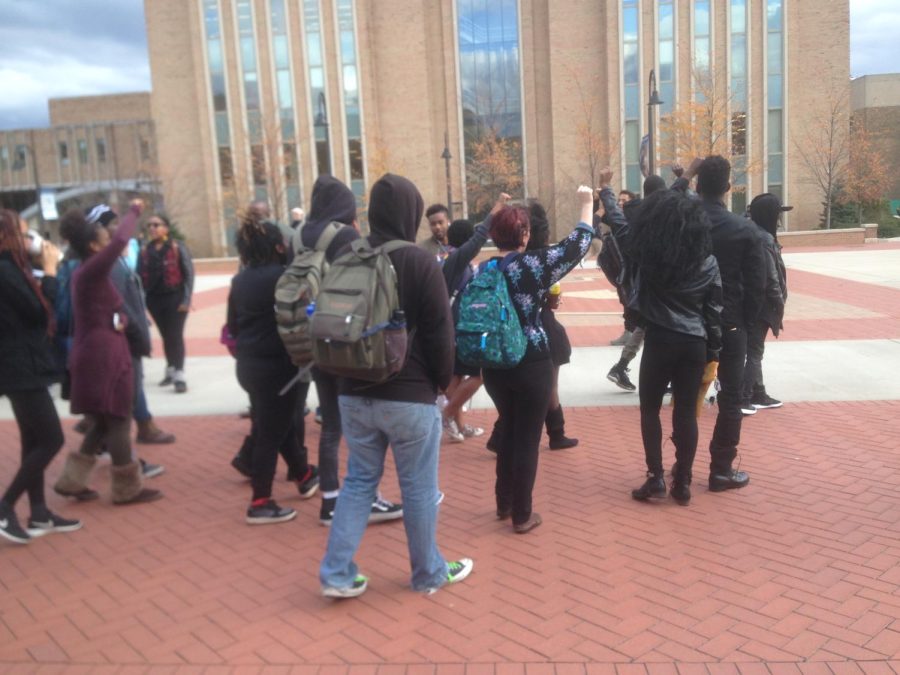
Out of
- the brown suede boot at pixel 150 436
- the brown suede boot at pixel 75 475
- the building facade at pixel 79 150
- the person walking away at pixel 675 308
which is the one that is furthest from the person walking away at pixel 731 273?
the building facade at pixel 79 150

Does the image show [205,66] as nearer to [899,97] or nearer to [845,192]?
[845,192]

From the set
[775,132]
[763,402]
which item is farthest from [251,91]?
[763,402]

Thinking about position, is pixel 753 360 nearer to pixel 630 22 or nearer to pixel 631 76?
pixel 631 76

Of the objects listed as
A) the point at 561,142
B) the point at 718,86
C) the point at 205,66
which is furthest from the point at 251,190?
the point at 718,86

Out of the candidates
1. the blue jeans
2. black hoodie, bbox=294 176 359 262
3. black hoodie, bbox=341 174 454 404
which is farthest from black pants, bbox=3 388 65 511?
black hoodie, bbox=341 174 454 404

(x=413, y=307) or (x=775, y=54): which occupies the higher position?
(x=775, y=54)

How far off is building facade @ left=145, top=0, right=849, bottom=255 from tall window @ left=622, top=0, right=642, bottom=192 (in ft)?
0.24

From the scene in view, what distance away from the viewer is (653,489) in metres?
5.02

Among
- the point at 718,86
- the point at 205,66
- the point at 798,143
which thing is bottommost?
the point at 798,143

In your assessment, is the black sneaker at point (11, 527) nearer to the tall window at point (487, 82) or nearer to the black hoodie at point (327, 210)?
the black hoodie at point (327, 210)

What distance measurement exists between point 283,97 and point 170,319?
37.2 meters

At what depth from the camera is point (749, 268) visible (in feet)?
16.3

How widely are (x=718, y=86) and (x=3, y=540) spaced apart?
1567 inches

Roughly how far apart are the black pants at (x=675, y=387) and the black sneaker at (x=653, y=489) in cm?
4
